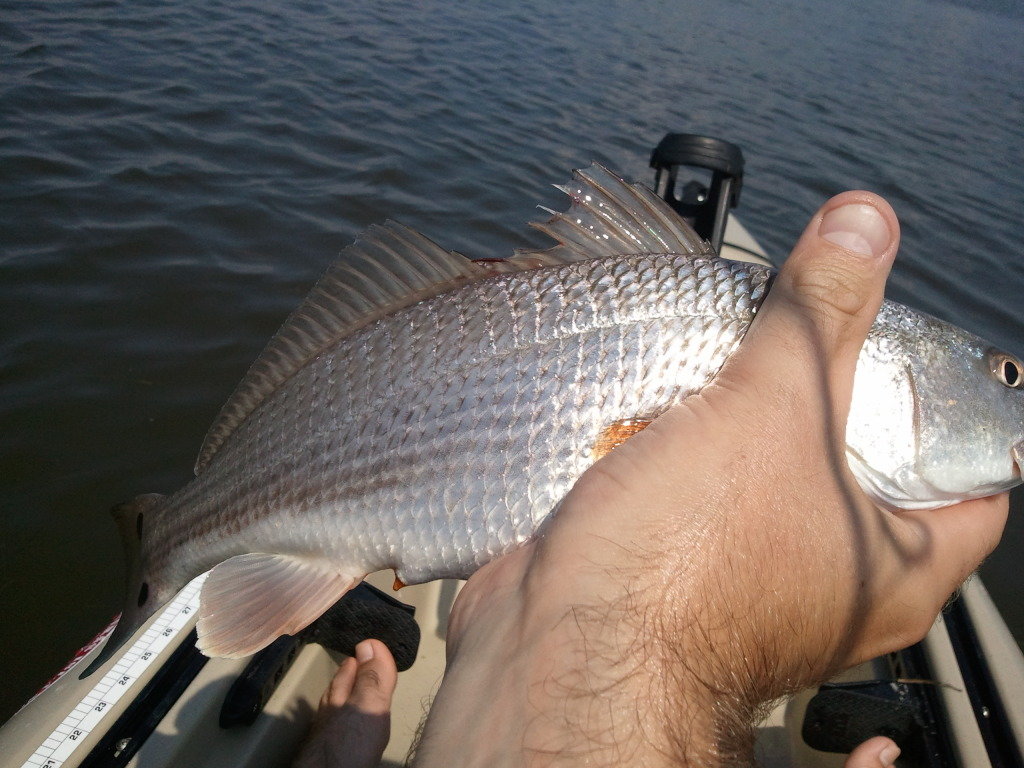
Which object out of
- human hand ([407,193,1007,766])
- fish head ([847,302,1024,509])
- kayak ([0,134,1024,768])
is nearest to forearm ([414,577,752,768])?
human hand ([407,193,1007,766])

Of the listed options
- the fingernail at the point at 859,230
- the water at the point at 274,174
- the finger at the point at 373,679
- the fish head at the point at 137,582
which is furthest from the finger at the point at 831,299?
the water at the point at 274,174

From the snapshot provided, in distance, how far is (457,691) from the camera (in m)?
1.53

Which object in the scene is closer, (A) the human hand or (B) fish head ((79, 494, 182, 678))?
(A) the human hand

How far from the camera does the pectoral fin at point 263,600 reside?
6.68 feet

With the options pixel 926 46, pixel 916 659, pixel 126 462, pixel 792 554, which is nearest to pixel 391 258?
pixel 792 554

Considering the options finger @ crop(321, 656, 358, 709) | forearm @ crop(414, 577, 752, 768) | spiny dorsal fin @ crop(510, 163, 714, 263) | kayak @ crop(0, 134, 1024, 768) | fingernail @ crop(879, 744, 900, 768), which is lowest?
finger @ crop(321, 656, 358, 709)

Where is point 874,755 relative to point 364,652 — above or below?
above

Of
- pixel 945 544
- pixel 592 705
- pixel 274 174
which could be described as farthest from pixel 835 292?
pixel 274 174

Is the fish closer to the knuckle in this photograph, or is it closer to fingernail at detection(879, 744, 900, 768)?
the knuckle

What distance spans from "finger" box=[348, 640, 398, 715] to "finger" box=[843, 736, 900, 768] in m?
1.60

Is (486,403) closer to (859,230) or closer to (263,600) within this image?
(263,600)

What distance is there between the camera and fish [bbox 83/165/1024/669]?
6.08ft

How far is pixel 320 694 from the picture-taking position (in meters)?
2.77

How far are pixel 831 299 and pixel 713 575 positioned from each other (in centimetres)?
71
